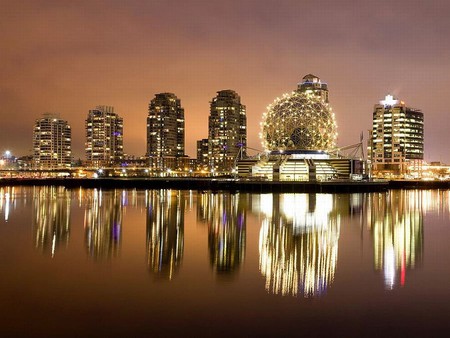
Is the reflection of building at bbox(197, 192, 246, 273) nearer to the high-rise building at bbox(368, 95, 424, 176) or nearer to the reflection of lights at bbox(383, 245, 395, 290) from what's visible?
the reflection of lights at bbox(383, 245, 395, 290)

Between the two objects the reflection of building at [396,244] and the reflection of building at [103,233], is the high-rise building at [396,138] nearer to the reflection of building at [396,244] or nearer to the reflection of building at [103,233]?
the reflection of building at [396,244]

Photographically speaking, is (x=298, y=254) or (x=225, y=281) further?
(x=298, y=254)

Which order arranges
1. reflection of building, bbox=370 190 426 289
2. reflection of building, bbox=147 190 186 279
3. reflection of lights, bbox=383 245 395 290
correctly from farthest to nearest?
reflection of building, bbox=147 190 186 279 < reflection of building, bbox=370 190 426 289 < reflection of lights, bbox=383 245 395 290

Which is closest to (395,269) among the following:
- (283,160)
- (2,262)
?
(2,262)

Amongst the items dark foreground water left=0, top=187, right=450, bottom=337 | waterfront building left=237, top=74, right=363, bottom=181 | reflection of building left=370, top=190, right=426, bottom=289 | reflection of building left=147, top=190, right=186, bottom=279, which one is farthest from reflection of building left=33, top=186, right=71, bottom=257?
waterfront building left=237, top=74, right=363, bottom=181

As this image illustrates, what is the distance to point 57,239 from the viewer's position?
24359 mm

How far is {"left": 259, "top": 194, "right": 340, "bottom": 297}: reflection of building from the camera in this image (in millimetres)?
14906

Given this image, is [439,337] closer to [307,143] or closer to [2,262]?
[2,262]

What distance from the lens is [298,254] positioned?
19312 millimetres

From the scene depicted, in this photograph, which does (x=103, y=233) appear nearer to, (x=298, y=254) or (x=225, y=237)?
(x=225, y=237)

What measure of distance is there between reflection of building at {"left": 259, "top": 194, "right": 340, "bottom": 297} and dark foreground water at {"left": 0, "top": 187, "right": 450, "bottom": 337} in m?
0.05

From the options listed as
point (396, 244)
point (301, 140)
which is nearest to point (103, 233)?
point (396, 244)

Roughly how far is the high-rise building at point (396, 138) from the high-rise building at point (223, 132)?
51.3m

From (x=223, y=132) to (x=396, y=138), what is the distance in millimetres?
63220
